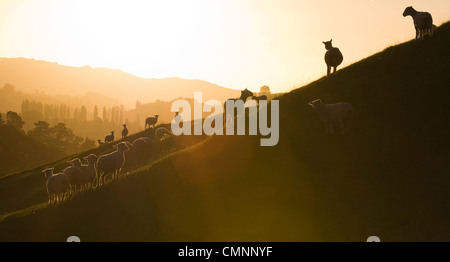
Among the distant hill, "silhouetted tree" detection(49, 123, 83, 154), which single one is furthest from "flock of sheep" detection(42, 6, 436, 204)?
"silhouetted tree" detection(49, 123, 83, 154)

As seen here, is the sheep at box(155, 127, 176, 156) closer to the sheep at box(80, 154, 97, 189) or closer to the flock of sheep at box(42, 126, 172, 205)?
the flock of sheep at box(42, 126, 172, 205)

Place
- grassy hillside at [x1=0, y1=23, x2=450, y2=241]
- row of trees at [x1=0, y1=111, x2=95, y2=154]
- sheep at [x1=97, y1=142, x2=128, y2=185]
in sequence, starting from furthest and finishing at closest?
1. row of trees at [x1=0, y1=111, x2=95, y2=154]
2. sheep at [x1=97, y1=142, x2=128, y2=185]
3. grassy hillside at [x1=0, y1=23, x2=450, y2=241]

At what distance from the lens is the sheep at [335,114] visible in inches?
1082

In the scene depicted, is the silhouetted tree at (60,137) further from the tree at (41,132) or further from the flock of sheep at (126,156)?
the flock of sheep at (126,156)

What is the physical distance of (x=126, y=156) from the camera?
35344mm

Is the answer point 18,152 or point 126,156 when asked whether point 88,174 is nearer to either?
point 126,156

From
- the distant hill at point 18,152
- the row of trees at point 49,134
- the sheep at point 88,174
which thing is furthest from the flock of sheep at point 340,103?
the row of trees at point 49,134

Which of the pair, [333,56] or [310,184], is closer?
[310,184]

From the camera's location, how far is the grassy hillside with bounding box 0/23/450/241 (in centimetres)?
2212

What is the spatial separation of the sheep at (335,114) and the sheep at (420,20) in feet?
36.7

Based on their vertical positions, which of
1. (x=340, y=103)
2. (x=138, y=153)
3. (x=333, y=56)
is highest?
(x=333, y=56)

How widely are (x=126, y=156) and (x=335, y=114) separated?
52.0 ft

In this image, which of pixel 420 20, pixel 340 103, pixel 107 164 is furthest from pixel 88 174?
pixel 420 20
